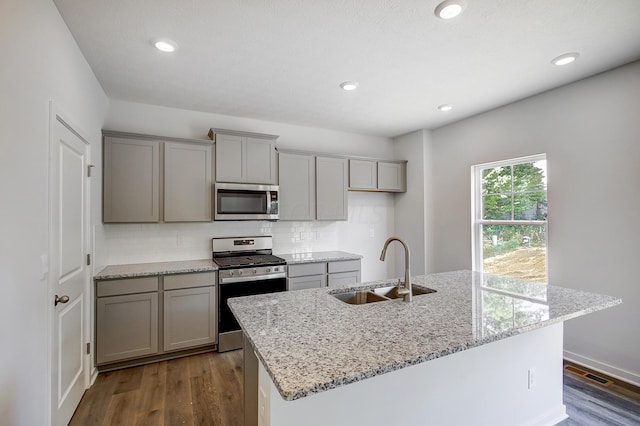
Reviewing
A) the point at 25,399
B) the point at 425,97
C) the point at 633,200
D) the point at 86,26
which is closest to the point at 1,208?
the point at 25,399

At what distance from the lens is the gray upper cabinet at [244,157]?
136 inches

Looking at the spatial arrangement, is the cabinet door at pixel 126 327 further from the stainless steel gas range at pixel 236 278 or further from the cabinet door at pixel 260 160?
the cabinet door at pixel 260 160

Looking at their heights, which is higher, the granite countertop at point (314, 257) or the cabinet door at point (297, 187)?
the cabinet door at point (297, 187)

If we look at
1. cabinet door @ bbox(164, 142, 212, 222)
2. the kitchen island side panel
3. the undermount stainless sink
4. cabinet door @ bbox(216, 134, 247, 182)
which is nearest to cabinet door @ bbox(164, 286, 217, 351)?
cabinet door @ bbox(164, 142, 212, 222)

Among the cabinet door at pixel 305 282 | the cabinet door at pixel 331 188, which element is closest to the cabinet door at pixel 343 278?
the cabinet door at pixel 305 282

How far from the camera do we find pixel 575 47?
7.54ft

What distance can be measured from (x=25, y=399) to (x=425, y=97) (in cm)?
370

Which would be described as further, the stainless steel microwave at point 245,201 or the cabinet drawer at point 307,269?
the cabinet drawer at point 307,269

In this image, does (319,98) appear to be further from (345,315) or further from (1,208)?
(1,208)

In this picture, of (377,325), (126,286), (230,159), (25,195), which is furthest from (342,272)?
(25,195)

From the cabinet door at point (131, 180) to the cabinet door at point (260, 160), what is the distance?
93cm

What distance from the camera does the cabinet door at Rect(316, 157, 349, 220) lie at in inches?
162

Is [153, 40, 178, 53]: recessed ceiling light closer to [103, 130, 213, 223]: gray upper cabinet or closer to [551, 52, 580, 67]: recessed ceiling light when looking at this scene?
[103, 130, 213, 223]: gray upper cabinet

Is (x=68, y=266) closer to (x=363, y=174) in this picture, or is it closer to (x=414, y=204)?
(x=363, y=174)
